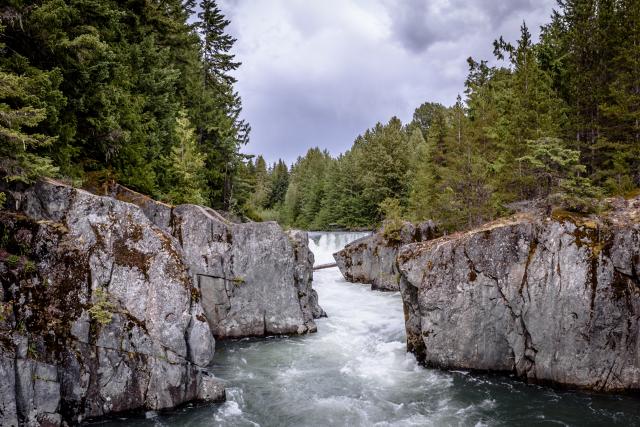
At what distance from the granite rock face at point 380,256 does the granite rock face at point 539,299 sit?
12329mm

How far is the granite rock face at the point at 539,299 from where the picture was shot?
1157 centimetres

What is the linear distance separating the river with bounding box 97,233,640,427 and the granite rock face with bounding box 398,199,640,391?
2.14ft

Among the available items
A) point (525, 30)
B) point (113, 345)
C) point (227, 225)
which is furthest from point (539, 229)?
point (525, 30)

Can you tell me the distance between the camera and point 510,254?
1307cm

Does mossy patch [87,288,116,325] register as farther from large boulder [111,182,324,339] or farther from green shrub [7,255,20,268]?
large boulder [111,182,324,339]

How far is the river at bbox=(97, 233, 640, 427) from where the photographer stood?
34.0ft

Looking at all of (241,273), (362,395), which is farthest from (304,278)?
(362,395)

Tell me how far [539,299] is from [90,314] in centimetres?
1296

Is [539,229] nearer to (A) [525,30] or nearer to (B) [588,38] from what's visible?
(B) [588,38]

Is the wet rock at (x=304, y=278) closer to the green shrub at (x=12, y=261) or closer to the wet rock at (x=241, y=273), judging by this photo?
the wet rock at (x=241, y=273)

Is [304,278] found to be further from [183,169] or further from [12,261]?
[12,261]

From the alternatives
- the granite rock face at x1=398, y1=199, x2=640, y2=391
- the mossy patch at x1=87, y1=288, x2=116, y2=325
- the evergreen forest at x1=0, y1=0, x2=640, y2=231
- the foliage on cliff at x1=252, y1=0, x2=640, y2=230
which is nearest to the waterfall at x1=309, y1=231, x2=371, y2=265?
the evergreen forest at x1=0, y1=0, x2=640, y2=231

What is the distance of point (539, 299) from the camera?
1234 cm

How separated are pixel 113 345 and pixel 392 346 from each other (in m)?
10.5
